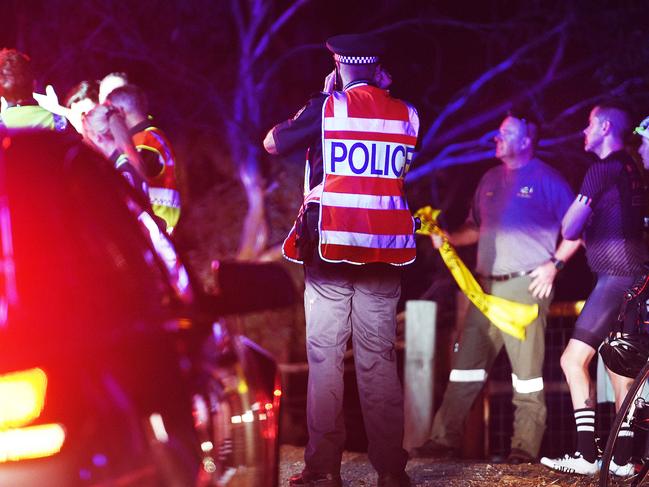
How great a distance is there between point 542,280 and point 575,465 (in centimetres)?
131

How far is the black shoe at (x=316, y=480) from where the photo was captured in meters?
5.45

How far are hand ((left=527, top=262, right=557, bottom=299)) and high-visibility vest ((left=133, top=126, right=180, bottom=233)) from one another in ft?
7.85

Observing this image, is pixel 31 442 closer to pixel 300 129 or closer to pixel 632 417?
pixel 300 129

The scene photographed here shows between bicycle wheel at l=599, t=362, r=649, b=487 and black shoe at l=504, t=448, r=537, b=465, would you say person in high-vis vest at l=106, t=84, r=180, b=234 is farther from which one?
bicycle wheel at l=599, t=362, r=649, b=487

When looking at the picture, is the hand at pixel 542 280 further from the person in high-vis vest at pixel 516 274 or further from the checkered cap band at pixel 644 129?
the checkered cap band at pixel 644 129

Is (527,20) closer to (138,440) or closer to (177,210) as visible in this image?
(177,210)

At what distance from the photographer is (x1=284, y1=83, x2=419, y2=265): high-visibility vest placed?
207 inches

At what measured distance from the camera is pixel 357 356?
5.46m

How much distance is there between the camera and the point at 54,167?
269cm

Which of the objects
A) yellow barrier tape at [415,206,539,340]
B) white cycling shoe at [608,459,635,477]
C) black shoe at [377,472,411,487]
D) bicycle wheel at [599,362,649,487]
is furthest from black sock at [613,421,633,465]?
black shoe at [377,472,411,487]

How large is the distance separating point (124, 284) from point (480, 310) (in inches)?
200

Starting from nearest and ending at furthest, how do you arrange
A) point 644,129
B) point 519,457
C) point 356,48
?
point 356,48, point 644,129, point 519,457

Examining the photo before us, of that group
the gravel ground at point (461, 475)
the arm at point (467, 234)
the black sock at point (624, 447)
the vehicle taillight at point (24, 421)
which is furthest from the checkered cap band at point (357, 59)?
the vehicle taillight at point (24, 421)

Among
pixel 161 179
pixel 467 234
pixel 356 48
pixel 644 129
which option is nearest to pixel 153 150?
pixel 161 179
